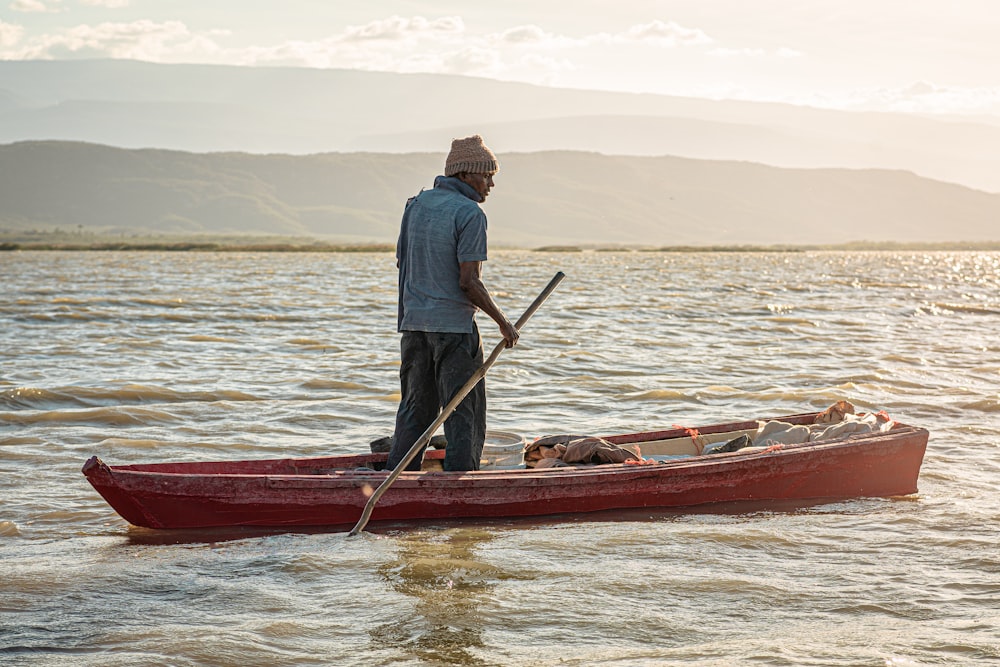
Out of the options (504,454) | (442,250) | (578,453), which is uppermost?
(442,250)

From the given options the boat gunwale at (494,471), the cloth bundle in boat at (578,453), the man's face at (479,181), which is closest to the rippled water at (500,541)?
the boat gunwale at (494,471)

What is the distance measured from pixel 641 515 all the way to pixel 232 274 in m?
40.9

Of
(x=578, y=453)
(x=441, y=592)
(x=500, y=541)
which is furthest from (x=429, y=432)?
(x=441, y=592)

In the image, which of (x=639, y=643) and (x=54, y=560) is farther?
(x=54, y=560)

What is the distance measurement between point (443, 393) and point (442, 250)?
0.95m

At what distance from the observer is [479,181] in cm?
770

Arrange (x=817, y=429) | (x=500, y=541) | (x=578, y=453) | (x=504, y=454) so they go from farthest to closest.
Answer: (x=817, y=429) < (x=504, y=454) < (x=578, y=453) < (x=500, y=541)

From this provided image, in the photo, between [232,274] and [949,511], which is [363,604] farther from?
[232,274]

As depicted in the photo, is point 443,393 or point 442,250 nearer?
point 442,250

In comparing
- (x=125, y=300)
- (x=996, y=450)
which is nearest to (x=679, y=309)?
(x=125, y=300)

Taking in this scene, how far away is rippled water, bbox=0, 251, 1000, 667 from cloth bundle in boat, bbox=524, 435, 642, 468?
52cm

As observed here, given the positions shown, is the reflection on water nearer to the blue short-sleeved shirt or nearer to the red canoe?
the red canoe

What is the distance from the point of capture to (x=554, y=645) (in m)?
5.57

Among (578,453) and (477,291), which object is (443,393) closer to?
(477,291)
